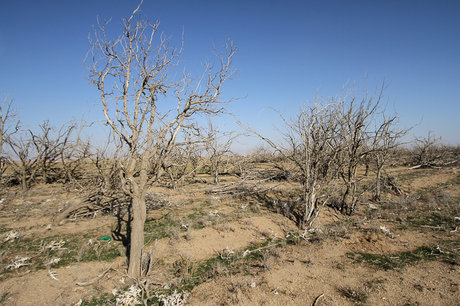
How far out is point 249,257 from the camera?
497 cm

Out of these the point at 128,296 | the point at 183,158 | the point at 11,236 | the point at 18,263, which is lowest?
the point at 128,296

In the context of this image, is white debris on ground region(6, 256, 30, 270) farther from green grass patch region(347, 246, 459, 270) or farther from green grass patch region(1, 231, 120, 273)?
green grass patch region(347, 246, 459, 270)

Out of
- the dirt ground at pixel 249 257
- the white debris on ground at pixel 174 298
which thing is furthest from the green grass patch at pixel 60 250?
the white debris on ground at pixel 174 298

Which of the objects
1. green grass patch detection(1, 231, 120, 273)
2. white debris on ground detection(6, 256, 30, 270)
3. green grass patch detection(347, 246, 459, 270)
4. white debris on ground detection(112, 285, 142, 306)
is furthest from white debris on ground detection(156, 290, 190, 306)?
green grass patch detection(347, 246, 459, 270)

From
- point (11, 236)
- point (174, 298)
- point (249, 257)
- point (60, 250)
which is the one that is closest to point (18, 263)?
point (60, 250)

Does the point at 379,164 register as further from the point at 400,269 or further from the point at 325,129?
the point at 400,269

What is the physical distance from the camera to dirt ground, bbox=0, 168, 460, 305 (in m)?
3.51

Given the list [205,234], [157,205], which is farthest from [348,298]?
[157,205]

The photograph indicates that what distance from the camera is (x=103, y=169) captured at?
9094 millimetres

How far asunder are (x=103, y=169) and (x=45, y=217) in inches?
95.7

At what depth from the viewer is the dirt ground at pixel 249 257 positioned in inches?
138

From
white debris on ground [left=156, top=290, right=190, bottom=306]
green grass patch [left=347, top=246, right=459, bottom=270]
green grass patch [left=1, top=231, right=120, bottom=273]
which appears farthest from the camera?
green grass patch [left=1, top=231, right=120, bottom=273]

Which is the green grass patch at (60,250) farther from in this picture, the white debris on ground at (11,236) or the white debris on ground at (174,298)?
the white debris on ground at (174,298)

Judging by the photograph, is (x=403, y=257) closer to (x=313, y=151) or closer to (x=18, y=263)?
(x=313, y=151)
